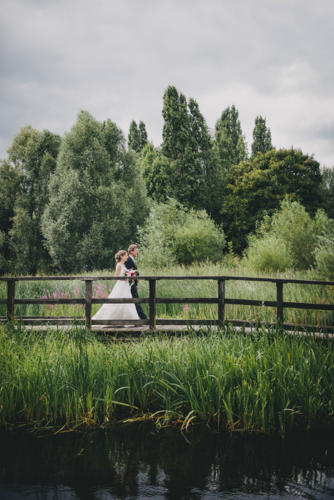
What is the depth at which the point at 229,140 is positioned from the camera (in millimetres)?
Result: 40469

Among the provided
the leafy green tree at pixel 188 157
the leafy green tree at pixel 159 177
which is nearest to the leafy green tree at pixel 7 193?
the leafy green tree at pixel 159 177

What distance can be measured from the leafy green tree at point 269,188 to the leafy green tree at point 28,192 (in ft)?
48.9

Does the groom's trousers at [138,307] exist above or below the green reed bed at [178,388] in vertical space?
above

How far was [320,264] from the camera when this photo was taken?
1347 centimetres

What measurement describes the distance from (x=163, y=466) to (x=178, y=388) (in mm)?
974

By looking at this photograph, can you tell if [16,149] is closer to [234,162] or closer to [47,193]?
[47,193]

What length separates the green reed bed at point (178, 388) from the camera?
4.70 metres

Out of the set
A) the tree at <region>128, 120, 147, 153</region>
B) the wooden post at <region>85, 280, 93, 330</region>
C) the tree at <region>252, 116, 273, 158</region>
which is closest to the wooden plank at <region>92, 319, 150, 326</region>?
the wooden post at <region>85, 280, 93, 330</region>

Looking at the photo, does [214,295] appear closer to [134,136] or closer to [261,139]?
[261,139]

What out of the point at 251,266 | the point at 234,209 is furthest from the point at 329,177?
the point at 251,266

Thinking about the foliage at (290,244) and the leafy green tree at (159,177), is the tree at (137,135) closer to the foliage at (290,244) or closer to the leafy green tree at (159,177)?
the leafy green tree at (159,177)

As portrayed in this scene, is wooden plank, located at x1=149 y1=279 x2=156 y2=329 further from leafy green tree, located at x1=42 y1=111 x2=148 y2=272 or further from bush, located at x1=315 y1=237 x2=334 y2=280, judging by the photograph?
leafy green tree, located at x1=42 y1=111 x2=148 y2=272

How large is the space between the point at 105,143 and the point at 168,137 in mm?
7012

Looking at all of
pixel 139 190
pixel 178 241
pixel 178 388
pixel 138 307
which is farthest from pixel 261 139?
pixel 178 388
